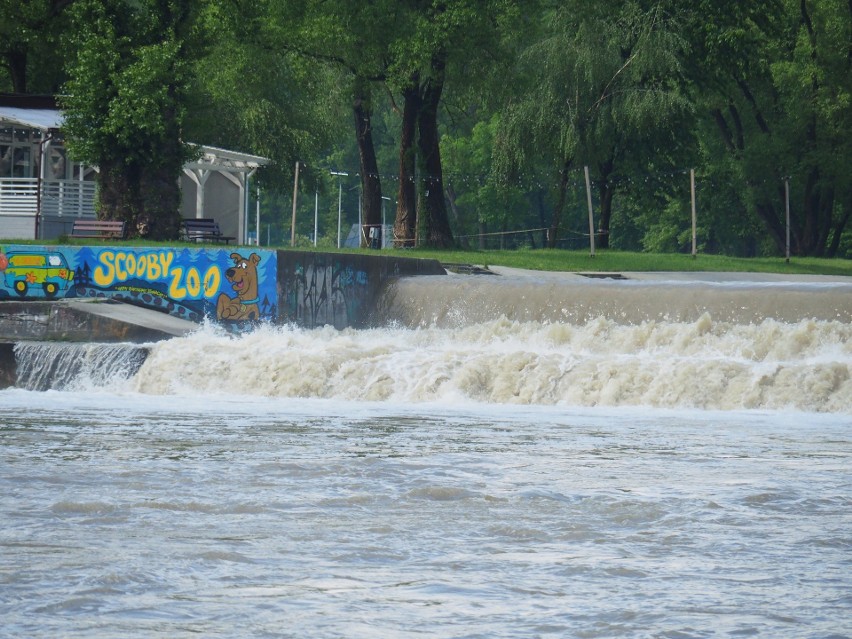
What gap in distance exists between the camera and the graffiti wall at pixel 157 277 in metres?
24.2

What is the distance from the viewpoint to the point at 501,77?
34.8 metres

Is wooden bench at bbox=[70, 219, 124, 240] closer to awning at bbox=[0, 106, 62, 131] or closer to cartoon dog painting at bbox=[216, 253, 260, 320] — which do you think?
awning at bbox=[0, 106, 62, 131]

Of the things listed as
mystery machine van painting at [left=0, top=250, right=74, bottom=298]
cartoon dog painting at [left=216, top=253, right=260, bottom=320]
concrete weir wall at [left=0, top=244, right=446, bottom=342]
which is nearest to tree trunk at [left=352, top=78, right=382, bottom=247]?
concrete weir wall at [left=0, top=244, right=446, bottom=342]

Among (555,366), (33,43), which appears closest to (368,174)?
(33,43)

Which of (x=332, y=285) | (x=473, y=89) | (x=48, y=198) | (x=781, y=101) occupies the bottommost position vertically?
(x=332, y=285)

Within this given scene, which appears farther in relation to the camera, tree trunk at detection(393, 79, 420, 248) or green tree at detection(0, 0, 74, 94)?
green tree at detection(0, 0, 74, 94)

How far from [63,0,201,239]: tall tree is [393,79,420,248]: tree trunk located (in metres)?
6.69

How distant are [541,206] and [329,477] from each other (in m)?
70.6

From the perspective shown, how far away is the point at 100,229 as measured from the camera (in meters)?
30.2

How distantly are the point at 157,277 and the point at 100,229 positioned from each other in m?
6.26

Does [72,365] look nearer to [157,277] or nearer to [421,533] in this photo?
[157,277]

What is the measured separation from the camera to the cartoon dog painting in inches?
954

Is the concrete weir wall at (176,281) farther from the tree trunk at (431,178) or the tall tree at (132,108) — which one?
the tree trunk at (431,178)

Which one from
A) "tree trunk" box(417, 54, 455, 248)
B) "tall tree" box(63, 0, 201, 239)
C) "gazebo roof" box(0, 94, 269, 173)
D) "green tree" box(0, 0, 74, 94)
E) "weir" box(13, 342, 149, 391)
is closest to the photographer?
"weir" box(13, 342, 149, 391)
